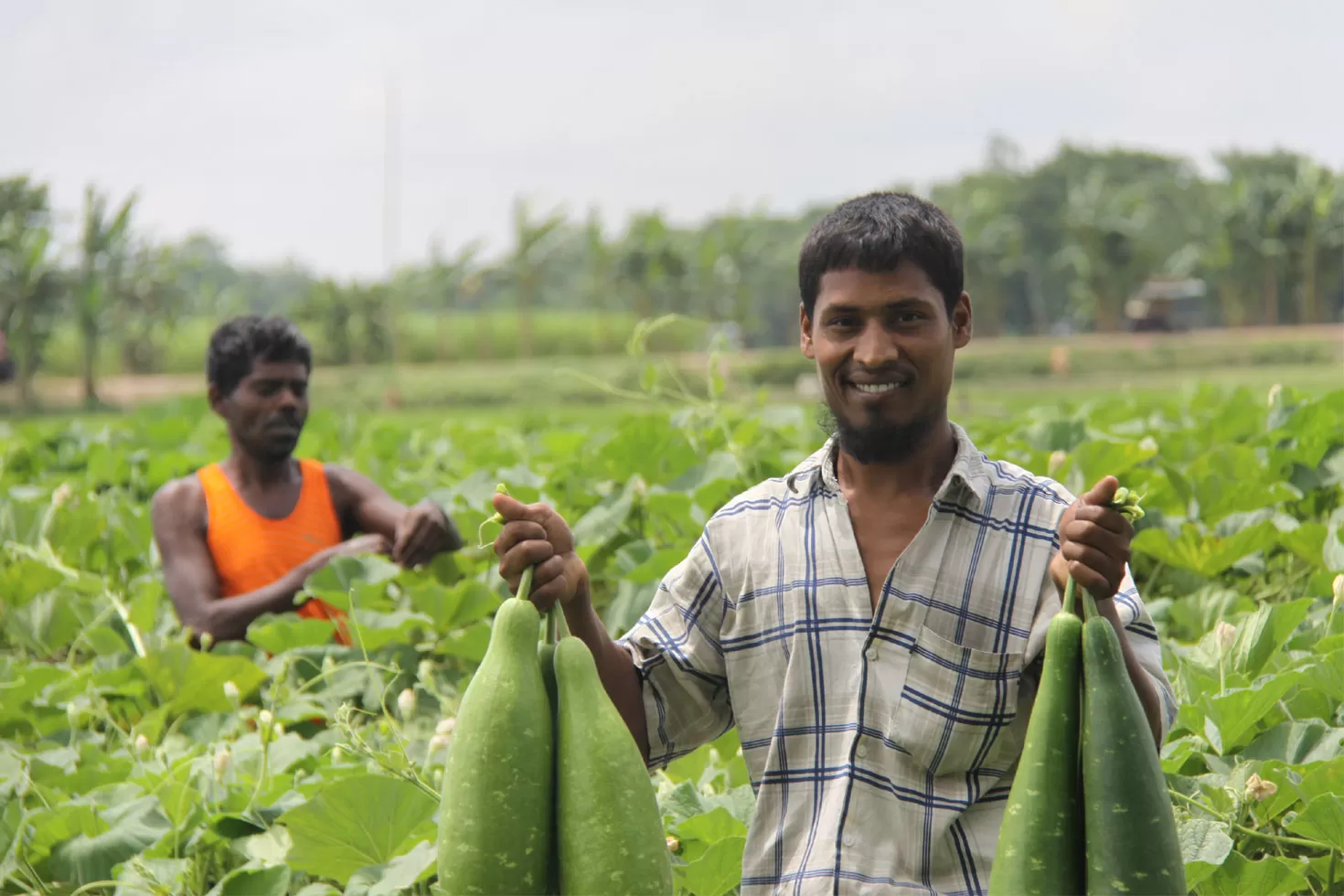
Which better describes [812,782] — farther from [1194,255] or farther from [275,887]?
[1194,255]

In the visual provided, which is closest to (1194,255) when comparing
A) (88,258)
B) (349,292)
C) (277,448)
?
(349,292)

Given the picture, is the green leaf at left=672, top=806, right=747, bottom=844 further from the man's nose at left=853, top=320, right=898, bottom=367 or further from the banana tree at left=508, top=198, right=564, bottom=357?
the banana tree at left=508, top=198, right=564, bottom=357

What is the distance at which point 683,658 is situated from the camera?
1.90 metres

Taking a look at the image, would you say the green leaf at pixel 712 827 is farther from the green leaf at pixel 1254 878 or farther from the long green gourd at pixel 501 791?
the long green gourd at pixel 501 791

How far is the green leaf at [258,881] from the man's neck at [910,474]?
3.51 feet

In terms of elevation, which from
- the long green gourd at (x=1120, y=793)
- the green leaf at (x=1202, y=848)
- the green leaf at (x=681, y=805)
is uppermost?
the long green gourd at (x=1120, y=793)

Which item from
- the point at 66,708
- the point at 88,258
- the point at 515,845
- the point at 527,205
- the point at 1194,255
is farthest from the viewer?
the point at 1194,255

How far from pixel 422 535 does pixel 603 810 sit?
2.47 m

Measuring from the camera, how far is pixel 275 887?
7.38ft

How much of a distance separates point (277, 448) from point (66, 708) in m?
1.03

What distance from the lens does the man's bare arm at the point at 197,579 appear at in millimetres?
3748

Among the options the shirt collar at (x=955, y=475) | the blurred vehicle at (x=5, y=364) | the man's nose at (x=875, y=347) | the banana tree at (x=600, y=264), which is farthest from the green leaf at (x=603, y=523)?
the banana tree at (x=600, y=264)

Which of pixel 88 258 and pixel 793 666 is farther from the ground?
pixel 88 258

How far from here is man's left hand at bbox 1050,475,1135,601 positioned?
1.37 m
